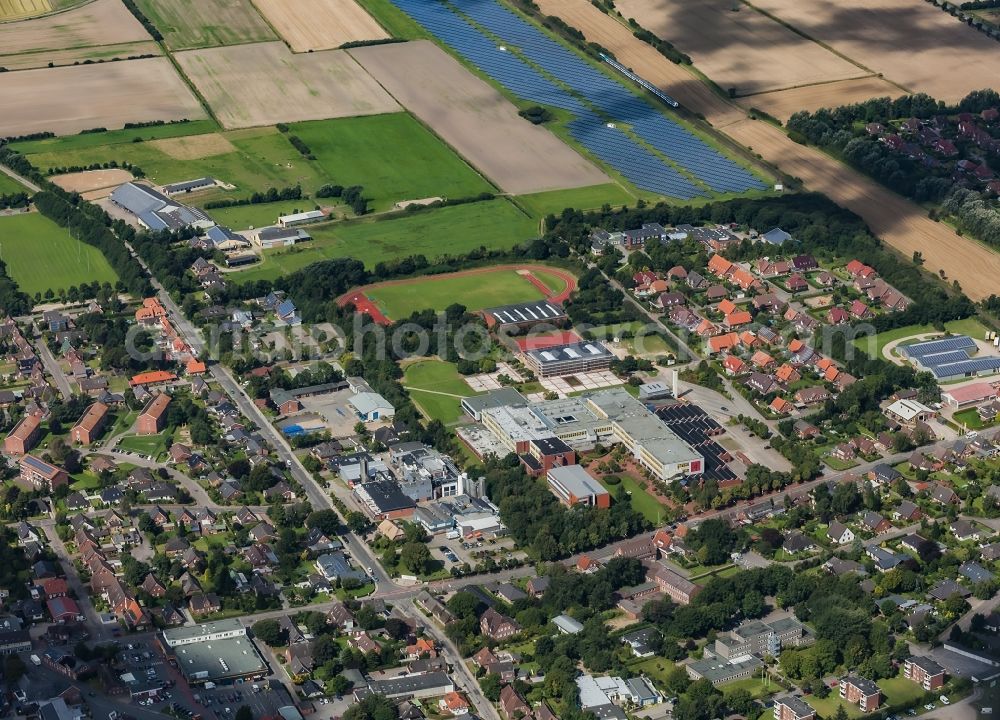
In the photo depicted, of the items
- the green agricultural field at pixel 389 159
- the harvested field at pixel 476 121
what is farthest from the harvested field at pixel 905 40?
the green agricultural field at pixel 389 159

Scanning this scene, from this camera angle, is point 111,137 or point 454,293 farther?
point 111,137

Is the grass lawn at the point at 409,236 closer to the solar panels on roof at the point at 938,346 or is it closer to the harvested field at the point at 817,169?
the harvested field at the point at 817,169

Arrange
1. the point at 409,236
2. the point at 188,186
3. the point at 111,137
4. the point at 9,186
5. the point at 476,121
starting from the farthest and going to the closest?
the point at 476,121, the point at 111,137, the point at 9,186, the point at 188,186, the point at 409,236

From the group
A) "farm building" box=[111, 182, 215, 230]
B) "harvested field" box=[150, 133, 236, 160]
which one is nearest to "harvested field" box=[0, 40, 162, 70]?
"harvested field" box=[150, 133, 236, 160]

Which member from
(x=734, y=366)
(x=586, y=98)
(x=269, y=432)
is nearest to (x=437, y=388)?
(x=269, y=432)

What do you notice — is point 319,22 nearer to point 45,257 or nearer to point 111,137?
point 111,137

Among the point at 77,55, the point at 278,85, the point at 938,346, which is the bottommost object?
the point at 938,346

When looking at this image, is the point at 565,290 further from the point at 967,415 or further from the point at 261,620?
the point at 261,620
